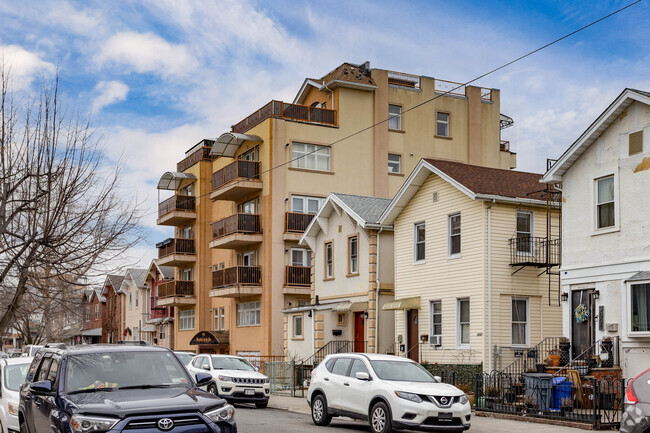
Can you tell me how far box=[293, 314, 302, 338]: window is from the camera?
37219mm

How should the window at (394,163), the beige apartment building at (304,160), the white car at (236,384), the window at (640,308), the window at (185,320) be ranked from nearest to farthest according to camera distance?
the window at (640,308) → the white car at (236,384) → the beige apartment building at (304,160) → the window at (394,163) → the window at (185,320)

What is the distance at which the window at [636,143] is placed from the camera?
21688 mm

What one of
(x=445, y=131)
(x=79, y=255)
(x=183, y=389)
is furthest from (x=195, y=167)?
(x=183, y=389)

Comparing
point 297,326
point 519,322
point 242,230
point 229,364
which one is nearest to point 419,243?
point 519,322

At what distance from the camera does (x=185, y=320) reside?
54031 mm

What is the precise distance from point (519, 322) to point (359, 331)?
8183 millimetres

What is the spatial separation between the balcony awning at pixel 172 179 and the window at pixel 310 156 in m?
12.0

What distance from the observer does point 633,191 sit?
70.9ft

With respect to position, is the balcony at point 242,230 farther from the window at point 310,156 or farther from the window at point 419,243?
the window at point 419,243

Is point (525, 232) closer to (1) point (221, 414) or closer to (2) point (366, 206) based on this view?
(2) point (366, 206)

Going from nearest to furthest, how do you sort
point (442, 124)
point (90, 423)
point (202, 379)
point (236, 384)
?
1. point (90, 423)
2. point (202, 379)
3. point (236, 384)
4. point (442, 124)

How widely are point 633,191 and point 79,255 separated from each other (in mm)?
13730

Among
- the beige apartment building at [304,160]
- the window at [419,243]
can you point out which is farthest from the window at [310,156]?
the window at [419,243]

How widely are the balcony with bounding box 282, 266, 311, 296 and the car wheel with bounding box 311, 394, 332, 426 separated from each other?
22831 millimetres
